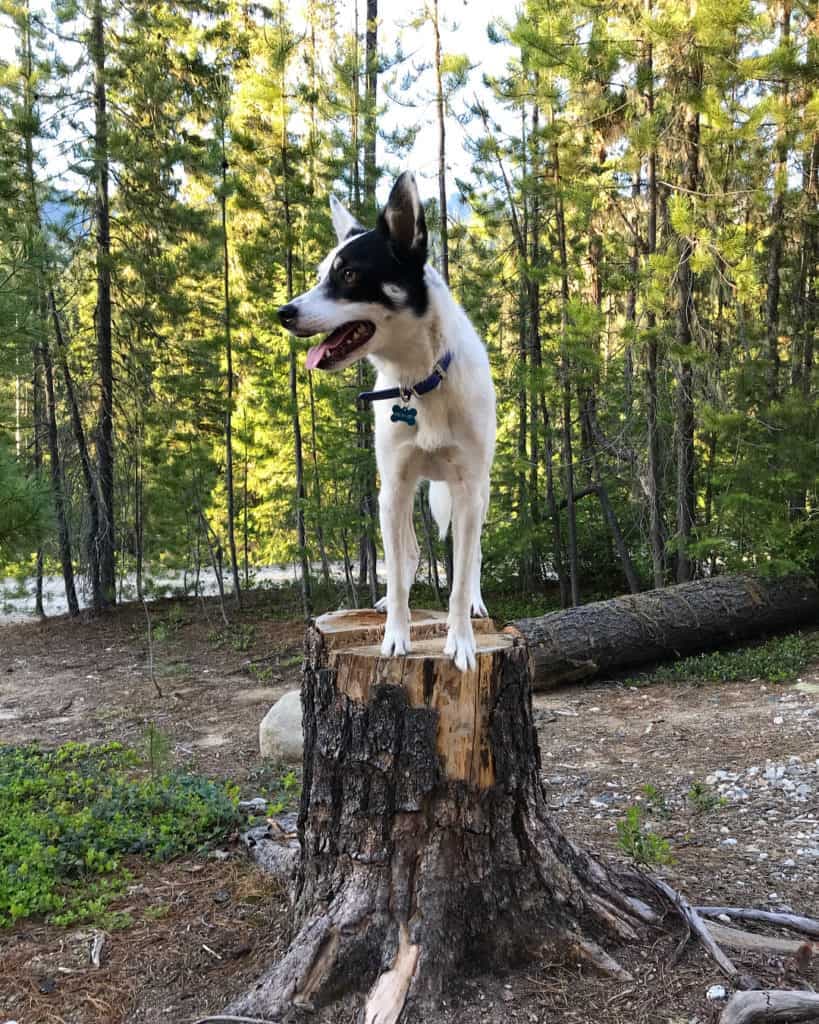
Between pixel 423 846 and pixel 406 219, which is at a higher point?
pixel 406 219

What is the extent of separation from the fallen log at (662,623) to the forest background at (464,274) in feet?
1.70

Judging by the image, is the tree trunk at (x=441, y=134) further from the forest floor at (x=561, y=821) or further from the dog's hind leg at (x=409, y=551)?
the dog's hind leg at (x=409, y=551)

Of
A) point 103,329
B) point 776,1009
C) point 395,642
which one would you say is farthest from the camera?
point 103,329

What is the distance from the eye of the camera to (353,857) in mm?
2721

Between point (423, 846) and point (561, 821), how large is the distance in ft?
7.20

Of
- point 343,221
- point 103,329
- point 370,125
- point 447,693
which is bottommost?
point 447,693

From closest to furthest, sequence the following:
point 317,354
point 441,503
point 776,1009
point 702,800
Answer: point 776,1009 → point 317,354 → point 441,503 → point 702,800

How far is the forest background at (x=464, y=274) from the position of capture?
8.36 m

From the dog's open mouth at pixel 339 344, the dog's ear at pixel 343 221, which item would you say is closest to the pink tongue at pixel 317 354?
the dog's open mouth at pixel 339 344

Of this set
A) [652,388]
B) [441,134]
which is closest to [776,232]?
[652,388]

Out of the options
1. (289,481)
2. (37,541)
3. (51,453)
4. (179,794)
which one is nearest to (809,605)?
(179,794)

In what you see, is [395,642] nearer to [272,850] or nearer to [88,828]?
[272,850]

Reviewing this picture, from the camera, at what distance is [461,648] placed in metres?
2.84

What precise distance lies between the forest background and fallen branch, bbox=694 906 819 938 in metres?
4.35
